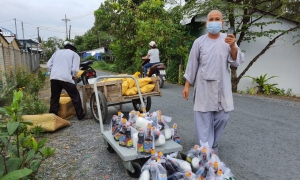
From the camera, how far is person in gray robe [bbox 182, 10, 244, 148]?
120 inches

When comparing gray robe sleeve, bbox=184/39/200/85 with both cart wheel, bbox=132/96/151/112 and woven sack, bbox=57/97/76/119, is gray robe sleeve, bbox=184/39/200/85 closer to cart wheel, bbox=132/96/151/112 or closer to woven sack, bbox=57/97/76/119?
cart wheel, bbox=132/96/151/112

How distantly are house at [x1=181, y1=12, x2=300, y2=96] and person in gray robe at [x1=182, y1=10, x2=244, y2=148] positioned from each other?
8065mm

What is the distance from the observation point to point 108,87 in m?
4.73

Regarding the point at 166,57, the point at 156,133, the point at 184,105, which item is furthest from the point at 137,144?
the point at 166,57

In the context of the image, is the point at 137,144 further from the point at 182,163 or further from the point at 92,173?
the point at 92,173

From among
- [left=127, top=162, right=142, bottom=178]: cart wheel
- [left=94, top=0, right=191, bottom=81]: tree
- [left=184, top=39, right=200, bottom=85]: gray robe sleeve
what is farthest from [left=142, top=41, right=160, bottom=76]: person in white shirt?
[left=127, top=162, right=142, bottom=178]: cart wheel

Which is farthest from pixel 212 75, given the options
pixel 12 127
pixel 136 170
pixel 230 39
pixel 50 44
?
pixel 50 44

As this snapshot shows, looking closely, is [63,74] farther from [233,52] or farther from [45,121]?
[233,52]

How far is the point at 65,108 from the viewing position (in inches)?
216

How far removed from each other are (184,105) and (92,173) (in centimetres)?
432

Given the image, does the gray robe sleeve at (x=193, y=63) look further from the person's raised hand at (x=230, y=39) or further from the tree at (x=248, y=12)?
the tree at (x=248, y=12)

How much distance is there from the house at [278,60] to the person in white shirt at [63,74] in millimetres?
7356

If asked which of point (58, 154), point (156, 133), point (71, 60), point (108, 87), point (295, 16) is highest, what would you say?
point (295, 16)

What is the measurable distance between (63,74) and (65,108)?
0.89 m
